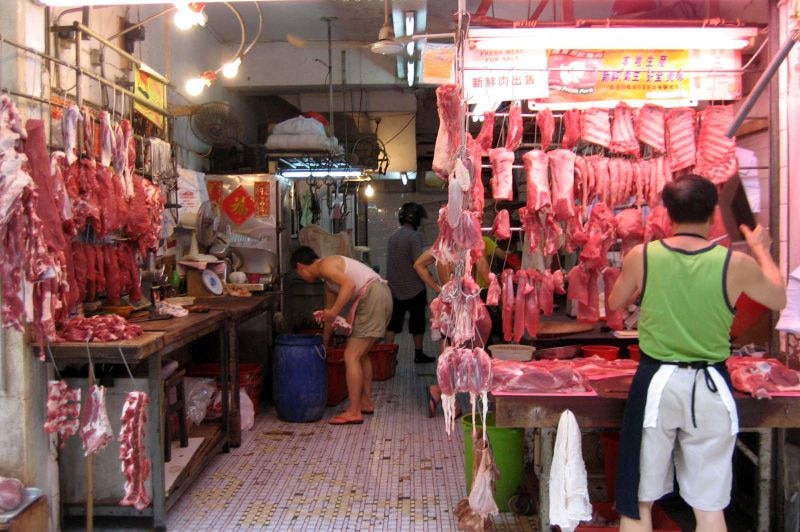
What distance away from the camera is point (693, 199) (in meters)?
3.21

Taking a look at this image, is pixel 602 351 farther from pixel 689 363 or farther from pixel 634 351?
pixel 689 363

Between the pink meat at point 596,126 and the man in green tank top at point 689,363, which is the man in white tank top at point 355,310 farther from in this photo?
the man in green tank top at point 689,363

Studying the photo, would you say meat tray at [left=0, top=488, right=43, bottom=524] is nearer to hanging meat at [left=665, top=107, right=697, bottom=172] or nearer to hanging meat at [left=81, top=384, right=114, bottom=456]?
hanging meat at [left=81, top=384, right=114, bottom=456]

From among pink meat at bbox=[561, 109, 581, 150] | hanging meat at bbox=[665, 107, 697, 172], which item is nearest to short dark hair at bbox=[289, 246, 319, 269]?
pink meat at bbox=[561, 109, 581, 150]

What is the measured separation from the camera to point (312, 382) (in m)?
6.66

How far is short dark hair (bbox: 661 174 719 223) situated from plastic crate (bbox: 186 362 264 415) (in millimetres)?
4576

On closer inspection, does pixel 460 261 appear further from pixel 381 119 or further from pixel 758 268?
pixel 381 119

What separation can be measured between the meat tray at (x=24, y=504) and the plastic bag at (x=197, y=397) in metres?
1.96

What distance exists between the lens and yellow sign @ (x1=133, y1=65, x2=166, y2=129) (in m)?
5.56

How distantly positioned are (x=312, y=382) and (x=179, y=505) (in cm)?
209

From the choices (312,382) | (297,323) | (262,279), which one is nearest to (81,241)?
(312,382)

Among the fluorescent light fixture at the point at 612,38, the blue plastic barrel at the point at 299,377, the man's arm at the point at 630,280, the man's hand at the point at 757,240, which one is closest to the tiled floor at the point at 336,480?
the blue plastic barrel at the point at 299,377

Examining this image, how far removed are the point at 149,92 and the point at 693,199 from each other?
14.8 feet

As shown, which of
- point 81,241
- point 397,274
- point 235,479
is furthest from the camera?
point 397,274
